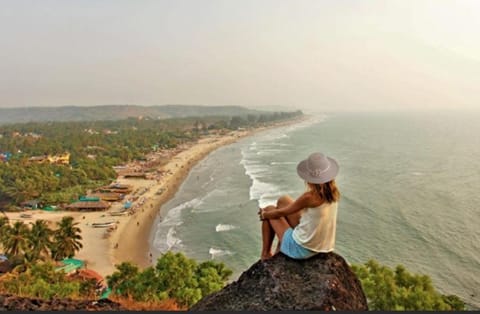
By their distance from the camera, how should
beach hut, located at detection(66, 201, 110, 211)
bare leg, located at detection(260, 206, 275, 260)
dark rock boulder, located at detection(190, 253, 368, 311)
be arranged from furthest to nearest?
beach hut, located at detection(66, 201, 110, 211) → bare leg, located at detection(260, 206, 275, 260) → dark rock boulder, located at detection(190, 253, 368, 311)

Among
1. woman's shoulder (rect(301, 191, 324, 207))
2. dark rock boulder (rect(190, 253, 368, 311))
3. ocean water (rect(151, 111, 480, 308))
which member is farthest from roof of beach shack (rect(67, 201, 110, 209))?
woman's shoulder (rect(301, 191, 324, 207))

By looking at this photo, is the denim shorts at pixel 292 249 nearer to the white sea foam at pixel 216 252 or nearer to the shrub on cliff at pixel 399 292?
the shrub on cliff at pixel 399 292

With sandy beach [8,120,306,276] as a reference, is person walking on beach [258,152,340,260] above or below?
above

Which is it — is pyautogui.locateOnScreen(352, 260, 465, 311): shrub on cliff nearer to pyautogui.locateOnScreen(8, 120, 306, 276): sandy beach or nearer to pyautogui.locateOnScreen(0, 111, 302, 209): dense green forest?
pyautogui.locateOnScreen(8, 120, 306, 276): sandy beach

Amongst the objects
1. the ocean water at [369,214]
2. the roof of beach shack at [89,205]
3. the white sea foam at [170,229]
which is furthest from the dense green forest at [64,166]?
the ocean water at [369,214]

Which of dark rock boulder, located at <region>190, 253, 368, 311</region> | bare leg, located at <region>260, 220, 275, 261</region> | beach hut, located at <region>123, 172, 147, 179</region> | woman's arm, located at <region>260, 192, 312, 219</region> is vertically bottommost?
beach hut, located at <region>123, 172, 147, 179</region>

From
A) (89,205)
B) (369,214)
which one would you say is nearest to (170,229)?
(89,205)

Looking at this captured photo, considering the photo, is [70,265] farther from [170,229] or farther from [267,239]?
[267,239]
